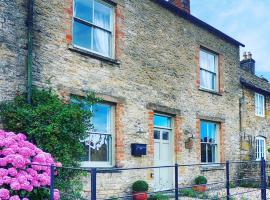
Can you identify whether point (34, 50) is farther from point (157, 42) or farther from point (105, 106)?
point (157, 42)

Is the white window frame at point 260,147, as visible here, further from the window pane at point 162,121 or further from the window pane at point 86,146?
the window pane at point 86,146

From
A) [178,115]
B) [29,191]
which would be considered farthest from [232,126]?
[29,191]

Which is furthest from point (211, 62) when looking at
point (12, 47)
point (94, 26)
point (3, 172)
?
point (3, 172)

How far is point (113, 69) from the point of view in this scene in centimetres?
1116

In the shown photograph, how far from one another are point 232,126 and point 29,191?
1203 centimetres

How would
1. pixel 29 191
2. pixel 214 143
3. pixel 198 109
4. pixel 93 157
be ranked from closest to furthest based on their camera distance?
pixel 29 191, pixel 93 157, pixel 198 109, pixel 214 143

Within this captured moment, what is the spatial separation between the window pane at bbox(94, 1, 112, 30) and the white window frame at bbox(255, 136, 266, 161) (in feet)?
37.4

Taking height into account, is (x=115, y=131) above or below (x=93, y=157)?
above

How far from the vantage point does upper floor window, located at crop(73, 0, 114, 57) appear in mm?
10531

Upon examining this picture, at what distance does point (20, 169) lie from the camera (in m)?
6.87

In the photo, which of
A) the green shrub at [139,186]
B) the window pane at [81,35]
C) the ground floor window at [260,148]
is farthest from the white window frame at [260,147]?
the window pane at [81,35]

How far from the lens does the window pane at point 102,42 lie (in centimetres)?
1095

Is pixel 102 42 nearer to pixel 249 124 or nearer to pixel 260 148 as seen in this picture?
pixel 249 124

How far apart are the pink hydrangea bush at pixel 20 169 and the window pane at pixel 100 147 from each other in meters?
3.13
